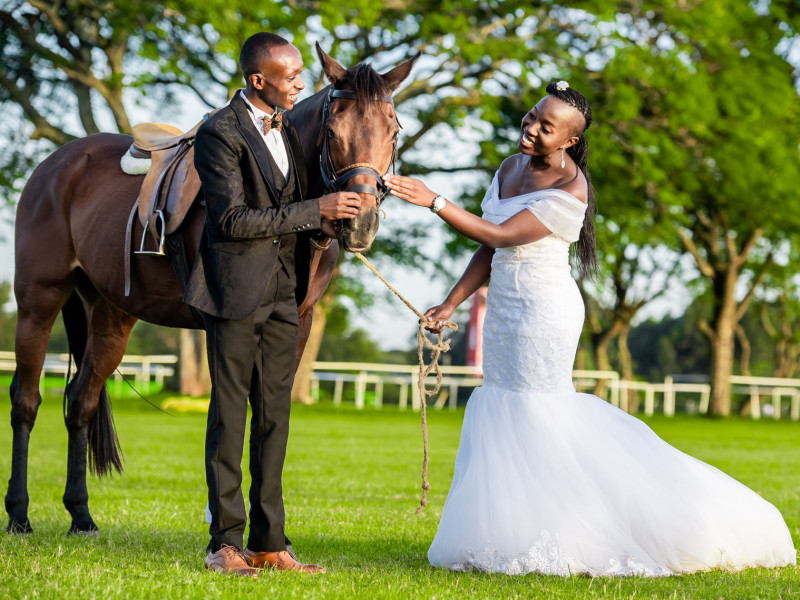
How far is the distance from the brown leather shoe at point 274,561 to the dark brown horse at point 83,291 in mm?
1222

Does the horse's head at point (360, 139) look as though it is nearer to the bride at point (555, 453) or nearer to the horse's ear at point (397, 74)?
the horse's ear at point (397, 74)

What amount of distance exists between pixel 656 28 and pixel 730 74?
7.79 feet

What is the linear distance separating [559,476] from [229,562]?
5.49 ft

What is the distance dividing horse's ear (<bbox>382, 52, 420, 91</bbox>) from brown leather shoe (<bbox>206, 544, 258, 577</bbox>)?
222 centimetres

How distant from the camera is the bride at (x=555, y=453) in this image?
472cm

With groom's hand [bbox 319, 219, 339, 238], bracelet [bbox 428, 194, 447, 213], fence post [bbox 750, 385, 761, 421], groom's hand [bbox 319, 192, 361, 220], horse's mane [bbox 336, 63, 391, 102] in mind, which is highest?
horse's mane [bbox 336, 63, 391, 102]

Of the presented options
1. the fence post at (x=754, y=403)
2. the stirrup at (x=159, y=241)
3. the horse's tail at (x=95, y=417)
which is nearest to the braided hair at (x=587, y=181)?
the stirrup at (x=159, y=241)

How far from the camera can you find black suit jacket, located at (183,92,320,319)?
4160 millimetres

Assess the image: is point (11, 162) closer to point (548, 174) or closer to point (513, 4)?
point (513, 4)

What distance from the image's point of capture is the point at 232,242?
4.23 meters

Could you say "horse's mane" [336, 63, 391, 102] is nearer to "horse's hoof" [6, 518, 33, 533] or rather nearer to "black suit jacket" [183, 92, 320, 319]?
"black suit jacket" [183, 92, 320, 319]

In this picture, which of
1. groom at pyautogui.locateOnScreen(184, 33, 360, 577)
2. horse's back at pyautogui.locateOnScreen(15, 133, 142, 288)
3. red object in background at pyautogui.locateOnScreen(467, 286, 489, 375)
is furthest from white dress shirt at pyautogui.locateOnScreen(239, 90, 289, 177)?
red object in background at pyautogui.locateOnScreen(467, 286, 489, 375)

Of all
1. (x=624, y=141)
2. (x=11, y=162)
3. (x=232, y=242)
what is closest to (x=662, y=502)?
(x=232, y=242)

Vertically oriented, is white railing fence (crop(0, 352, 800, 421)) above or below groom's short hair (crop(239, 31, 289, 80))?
below
